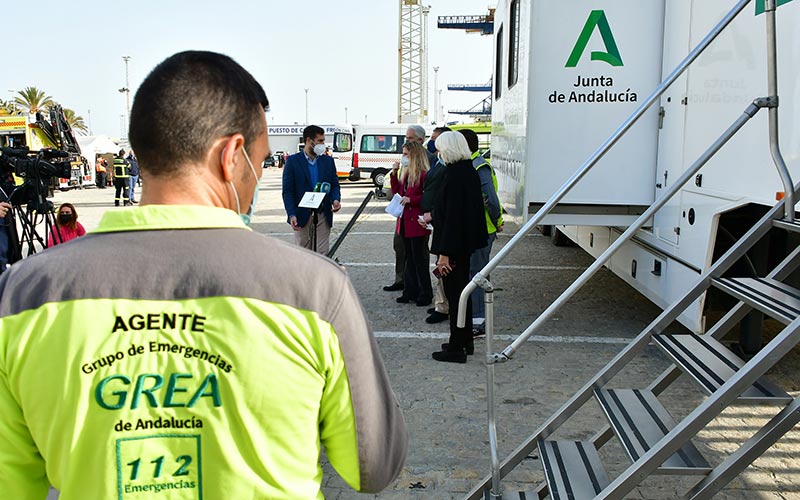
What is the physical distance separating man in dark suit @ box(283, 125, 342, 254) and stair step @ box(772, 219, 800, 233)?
15.3ft

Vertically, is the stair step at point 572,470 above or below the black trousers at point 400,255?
below

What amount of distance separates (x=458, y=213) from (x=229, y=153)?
3.87 m

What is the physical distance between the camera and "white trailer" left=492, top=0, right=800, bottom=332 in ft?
14.3

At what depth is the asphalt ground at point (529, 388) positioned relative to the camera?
344 centimetres

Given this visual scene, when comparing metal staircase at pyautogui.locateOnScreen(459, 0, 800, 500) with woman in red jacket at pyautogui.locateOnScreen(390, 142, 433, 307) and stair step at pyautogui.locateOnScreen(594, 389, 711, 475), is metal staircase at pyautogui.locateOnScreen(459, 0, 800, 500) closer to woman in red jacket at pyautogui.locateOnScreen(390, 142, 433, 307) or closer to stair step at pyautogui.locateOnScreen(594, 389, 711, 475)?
stair step at pyautogui.locateOnScreen(594, 389, 711, 475)

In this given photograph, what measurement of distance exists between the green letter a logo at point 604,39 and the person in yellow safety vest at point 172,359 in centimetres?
447

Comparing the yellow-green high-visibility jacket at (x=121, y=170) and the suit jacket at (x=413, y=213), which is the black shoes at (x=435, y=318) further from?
the yellow-green high-visibility jacket at (x=121, y=170)

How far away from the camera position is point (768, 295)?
9.02ft

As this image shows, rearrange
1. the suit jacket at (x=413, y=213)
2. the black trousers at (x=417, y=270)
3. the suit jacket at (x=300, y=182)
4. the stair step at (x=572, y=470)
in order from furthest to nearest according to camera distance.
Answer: the suit jacket at (x=300, y=182) < the black trousers at (x=417, y=270) < the suit jacket at (x=413, y=213) < the stair step at (x=572, y=470)

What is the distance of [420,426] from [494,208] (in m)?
2.41

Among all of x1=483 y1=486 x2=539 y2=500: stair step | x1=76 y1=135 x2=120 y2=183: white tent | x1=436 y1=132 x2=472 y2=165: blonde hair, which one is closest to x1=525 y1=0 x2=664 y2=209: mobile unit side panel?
x1=436 y1=132 x2=472 y2=165: blonde hair

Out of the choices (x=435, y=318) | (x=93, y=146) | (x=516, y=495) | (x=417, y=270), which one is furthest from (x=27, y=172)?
(x=93, y=146)

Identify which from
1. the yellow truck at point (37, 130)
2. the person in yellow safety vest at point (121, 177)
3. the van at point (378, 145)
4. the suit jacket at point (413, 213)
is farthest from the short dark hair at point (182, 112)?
the van at point (378, 145)

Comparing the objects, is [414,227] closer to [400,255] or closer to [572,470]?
[400,255]
